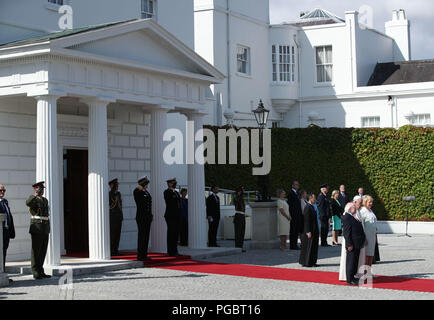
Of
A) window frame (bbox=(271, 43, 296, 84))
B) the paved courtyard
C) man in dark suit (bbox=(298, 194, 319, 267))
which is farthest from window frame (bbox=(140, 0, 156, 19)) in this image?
window frame (bbox=(271, 43, 296, 84))

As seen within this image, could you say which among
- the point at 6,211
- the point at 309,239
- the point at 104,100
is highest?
the point at 104,100

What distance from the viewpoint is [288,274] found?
14.8 meters

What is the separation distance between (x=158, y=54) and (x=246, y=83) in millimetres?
15539

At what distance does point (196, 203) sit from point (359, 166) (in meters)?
10.2

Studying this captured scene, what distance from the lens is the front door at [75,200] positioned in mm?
18141

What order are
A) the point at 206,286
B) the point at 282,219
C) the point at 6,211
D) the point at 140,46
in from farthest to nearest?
the point at 282,219 → the point at 140,46 → the point at 6,211 → the point at 206,286

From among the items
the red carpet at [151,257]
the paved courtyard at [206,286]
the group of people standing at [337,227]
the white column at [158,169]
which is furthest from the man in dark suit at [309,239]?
the white column at [158,169]

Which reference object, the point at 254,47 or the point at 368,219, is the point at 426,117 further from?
the point at 368,219

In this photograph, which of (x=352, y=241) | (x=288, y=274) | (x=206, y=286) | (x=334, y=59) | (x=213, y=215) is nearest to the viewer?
(x=206, y=286)

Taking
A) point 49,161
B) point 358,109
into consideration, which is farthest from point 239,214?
point 358,109

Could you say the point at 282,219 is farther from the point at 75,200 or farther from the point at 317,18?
the point at 317,18

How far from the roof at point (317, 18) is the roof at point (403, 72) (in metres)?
4.09

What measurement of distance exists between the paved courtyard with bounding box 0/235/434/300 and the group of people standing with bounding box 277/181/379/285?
0.47m

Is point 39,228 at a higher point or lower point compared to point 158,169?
lower
